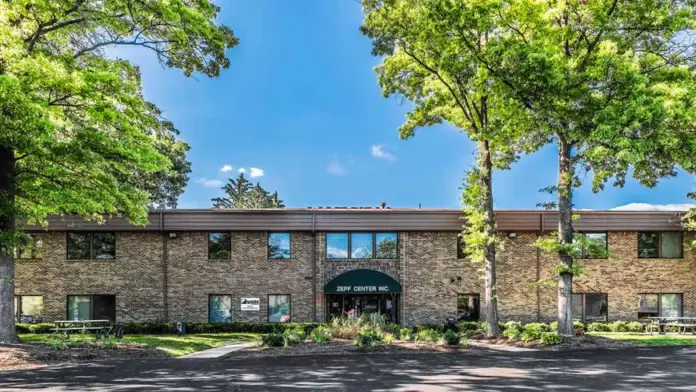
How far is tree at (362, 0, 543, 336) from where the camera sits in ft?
56.6

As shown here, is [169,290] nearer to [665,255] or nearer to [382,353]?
[382,353]

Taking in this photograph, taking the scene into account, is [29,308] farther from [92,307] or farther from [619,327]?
[619,327]

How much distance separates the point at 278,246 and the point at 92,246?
868 cm

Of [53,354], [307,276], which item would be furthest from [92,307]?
[53,354]

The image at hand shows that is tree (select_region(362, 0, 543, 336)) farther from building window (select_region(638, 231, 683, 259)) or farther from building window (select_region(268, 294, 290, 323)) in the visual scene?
building window (select_region(268, 294, 290, 323))

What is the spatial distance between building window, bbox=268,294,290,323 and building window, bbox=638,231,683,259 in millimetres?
17206

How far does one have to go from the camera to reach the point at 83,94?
13.8 metres

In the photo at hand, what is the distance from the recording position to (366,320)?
19.4 metres

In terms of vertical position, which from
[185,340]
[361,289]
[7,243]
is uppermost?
[7,243]

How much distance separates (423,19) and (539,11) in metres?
3.87

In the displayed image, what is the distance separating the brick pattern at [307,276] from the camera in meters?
22.9

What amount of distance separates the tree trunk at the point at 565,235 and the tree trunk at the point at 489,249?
238 centimetres

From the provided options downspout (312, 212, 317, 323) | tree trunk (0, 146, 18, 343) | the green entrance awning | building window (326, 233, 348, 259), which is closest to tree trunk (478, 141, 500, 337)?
the green entrance awning

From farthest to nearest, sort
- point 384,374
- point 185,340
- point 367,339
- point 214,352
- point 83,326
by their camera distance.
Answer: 1. point 83,326
2. point 185,340
3. point 214,352
4. point 367,339
5. point 384,374
